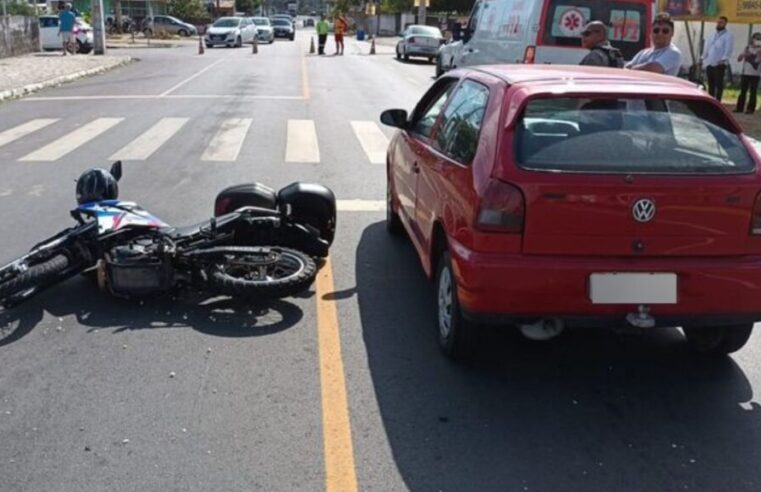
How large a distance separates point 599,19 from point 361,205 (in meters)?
7.13

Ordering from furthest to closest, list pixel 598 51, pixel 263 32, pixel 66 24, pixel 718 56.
A: 1. pixel 263 32
2. pixel 66 24
3. pixel 718 56
4. pixel 598 51

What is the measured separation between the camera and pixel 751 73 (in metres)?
15.8

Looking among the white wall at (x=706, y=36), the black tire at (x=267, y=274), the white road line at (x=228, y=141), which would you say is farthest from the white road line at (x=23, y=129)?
the white wall at (x=706, y=36)

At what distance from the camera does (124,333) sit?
4762 millimetres

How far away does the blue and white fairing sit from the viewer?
5270mm

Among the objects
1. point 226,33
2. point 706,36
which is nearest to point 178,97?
point 706,36

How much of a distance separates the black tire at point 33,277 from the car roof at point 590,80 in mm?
2929

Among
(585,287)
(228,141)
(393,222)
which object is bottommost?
(228,141)

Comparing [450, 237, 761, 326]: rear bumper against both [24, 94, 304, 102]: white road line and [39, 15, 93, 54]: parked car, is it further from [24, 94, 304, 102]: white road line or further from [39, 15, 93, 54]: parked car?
[39, 15, 93, 54]: parked car

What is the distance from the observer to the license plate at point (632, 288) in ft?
12.6

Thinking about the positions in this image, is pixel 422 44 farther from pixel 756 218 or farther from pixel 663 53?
pixel 756 218

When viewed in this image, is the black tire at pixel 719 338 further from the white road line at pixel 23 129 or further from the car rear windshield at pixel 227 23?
the car rear windshield at pixel 227 23

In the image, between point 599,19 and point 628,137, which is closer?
point 628,137

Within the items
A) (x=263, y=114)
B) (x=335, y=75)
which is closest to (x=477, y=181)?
(x=263, y=114)
